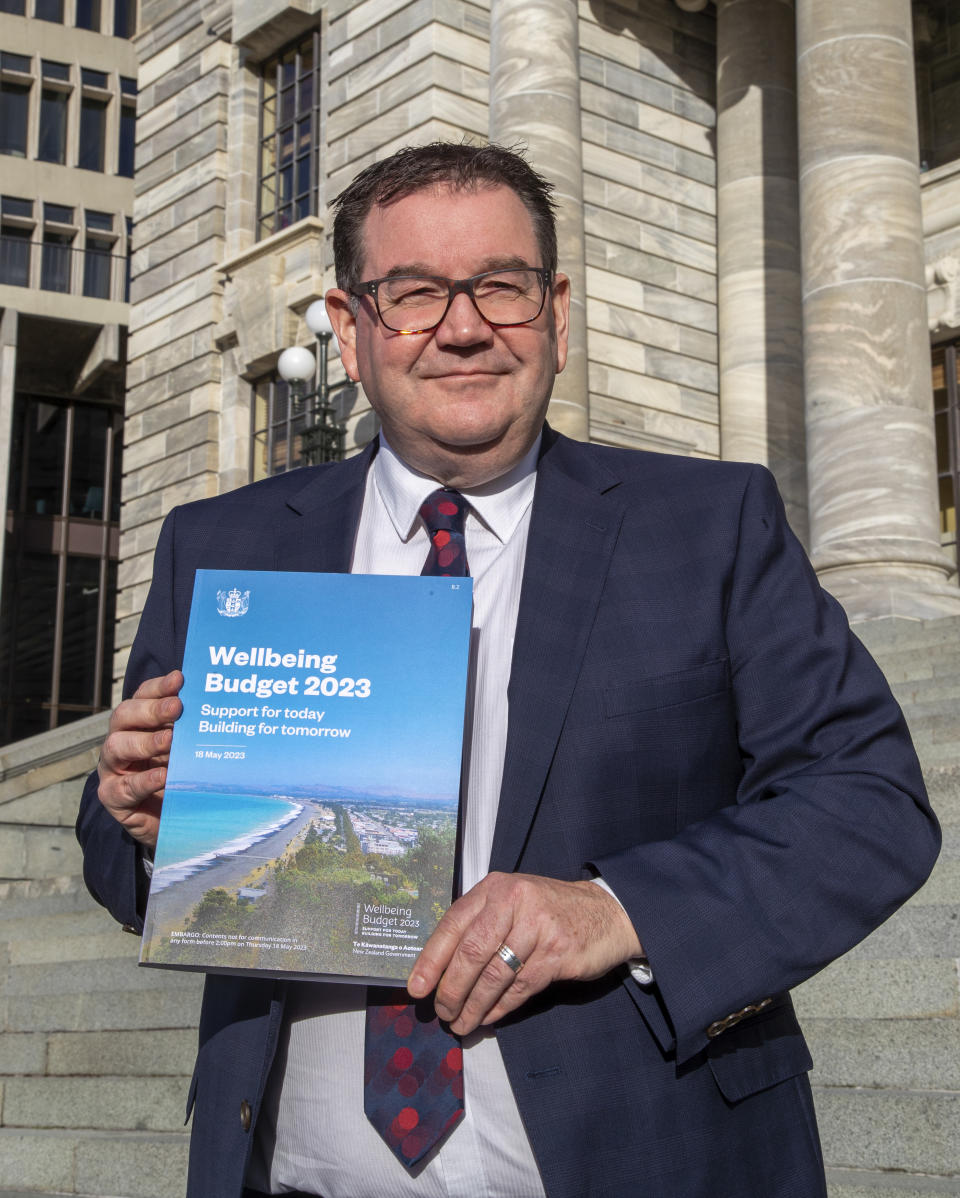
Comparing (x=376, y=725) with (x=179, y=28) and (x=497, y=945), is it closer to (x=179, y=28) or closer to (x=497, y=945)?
(x=497, y=945)

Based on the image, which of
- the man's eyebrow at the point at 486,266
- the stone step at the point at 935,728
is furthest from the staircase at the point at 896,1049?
the man's eyebrow at the point at 486,266

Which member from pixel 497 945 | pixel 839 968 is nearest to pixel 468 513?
pixel 497 945

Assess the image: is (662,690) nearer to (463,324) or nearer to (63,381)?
(463,324)

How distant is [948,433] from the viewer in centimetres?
1755

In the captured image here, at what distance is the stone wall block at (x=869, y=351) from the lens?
12562mm

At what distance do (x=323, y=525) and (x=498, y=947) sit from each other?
0.90m

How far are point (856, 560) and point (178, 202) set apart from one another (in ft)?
47.2

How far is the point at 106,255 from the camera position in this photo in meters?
34.1

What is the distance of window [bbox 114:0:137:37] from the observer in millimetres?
37344

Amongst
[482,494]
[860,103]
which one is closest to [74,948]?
[482,494]

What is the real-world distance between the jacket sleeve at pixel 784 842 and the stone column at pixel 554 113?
13418mm

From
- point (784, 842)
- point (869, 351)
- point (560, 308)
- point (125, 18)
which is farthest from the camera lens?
point (125, 18)

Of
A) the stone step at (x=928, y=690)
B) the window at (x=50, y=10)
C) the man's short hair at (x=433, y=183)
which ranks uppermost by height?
the window at (x=50, y=10)

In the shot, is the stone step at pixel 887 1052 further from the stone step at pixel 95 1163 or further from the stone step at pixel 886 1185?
the stone step at pixel 95 1163
